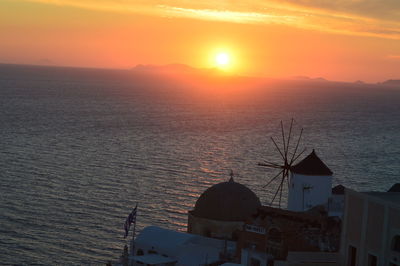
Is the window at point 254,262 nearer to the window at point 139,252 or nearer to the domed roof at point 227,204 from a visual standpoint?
the domed roof at point 227,204

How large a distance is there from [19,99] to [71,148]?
92.8m

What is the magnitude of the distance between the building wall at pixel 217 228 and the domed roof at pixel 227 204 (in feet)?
0.81

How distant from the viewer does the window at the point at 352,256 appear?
2778 cm

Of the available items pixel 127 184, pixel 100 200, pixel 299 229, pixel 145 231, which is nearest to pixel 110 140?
pixel 127 184

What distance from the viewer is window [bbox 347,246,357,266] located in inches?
1094

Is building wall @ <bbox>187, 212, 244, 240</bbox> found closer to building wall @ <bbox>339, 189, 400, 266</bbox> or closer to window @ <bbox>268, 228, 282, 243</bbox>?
window @ <bbox>268, 228, 282, 243</bbox>

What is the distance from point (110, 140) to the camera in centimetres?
10406

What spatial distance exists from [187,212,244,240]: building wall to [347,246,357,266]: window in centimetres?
1185

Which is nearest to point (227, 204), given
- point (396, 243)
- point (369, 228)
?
point (369, 228)

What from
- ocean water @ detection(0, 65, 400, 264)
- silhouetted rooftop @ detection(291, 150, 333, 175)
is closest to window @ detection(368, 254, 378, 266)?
silhouetted rooftop @ detection(291, 150, 333, 175)

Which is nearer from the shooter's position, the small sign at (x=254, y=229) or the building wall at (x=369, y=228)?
the building wall at (x=369, y=228)

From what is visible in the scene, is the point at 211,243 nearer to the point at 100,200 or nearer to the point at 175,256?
the point at 175,256

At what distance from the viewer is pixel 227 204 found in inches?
1582

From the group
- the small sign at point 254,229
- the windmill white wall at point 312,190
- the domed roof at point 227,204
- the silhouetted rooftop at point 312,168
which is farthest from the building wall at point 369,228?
the silhouetted rooftop at point 312,168
